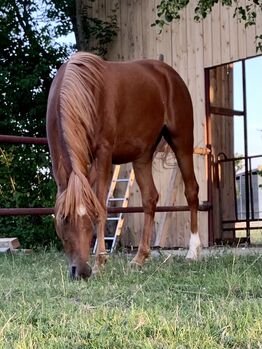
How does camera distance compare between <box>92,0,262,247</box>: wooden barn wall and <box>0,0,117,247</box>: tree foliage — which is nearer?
<box>92,0,262,247</box>: wooden barn wall

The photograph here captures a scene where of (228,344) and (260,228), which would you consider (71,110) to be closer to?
(228,344)

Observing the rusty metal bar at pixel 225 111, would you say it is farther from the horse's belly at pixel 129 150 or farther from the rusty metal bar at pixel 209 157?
the horse's belly at pixel 129 150

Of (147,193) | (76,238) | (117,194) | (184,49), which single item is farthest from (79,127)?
(117,194)

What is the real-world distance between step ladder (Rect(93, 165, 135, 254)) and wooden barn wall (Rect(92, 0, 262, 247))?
0.18m

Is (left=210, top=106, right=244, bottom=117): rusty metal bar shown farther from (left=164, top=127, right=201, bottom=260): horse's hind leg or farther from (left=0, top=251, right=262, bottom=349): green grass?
(left=0, top=251, right=262, bottom=349): green grass

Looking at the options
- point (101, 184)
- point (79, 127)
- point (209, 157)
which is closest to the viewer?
point (79, 127)

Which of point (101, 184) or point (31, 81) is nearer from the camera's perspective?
point (101, 184)

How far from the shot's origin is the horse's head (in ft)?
10.8

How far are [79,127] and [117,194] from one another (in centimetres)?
517

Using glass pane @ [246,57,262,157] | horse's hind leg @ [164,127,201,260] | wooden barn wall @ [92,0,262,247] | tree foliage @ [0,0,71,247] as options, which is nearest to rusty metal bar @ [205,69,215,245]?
wooden barn wall @ [92,0,262,247]

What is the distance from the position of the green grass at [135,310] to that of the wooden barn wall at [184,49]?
13.6 feet

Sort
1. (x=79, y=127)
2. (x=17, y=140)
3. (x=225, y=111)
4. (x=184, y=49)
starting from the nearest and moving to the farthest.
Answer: (x=79, y=127) → (x=17, y=140) → (x=184, y=49) → (x=225, y=111)

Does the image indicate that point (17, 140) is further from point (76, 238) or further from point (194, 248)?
point (76, 238)

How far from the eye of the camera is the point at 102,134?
4043 millimetres
